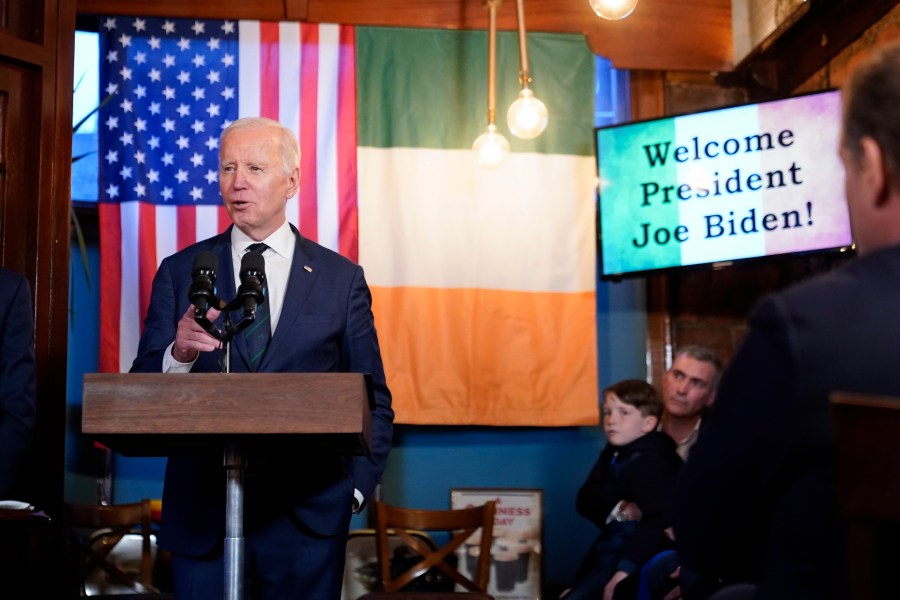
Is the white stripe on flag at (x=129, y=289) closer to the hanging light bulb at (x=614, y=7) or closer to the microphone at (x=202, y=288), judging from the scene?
the hanging light bulb at (x=614, y=7)

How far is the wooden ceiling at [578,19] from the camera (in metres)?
5.43

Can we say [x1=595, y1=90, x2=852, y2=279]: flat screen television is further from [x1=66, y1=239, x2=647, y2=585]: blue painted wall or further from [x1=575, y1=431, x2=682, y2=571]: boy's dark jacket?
[x1=575, y1=431, x2=682, y2=571]: boy's dark jacket

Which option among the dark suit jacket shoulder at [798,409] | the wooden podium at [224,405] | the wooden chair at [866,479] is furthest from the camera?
the wooden podium at [224,405]

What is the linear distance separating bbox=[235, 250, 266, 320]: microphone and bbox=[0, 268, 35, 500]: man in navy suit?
51.7 inches

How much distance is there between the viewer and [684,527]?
150cm

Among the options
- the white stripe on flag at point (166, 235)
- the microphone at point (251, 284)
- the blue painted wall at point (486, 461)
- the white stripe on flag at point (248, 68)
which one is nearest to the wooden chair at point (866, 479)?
the microphone at point (251, 284)

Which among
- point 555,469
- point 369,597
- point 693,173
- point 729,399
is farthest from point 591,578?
point 729,399

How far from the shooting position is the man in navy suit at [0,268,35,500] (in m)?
3.19

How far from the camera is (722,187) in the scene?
491cm

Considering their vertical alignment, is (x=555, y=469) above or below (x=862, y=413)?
below

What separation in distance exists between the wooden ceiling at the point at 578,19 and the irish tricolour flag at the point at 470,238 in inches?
4.6


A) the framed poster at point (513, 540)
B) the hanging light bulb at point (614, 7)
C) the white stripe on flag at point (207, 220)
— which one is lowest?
the framed poster at point (513, 540)

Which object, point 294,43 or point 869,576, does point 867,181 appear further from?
point 294,43

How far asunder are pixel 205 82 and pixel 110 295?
1114mm
